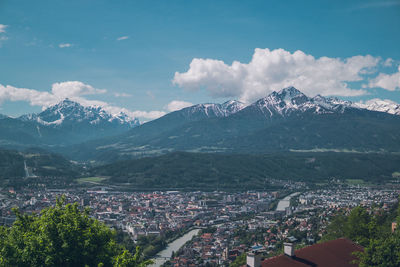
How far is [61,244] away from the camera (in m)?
14.4

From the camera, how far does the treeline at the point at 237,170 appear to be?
15025 centimetres

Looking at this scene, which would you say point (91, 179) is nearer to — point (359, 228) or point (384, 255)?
point (359, 228)

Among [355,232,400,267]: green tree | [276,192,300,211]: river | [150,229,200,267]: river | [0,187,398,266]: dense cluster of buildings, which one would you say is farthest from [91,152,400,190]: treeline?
[355,232,400,267]: green tree

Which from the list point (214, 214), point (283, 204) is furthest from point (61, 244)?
point (283, 204)

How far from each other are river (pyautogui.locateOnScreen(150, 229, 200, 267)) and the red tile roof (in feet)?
103

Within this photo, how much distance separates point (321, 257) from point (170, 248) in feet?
145

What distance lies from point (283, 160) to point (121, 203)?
10536 cm

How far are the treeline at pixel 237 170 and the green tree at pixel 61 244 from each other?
124 meters

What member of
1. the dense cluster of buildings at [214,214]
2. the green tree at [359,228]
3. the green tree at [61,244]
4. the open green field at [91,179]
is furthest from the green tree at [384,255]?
the open green field at [91,179]

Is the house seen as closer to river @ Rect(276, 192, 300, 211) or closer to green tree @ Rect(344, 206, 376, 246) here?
green tree @ Rect(344, 206, 376, 246)

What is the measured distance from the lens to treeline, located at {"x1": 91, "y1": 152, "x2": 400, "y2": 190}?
15025cm

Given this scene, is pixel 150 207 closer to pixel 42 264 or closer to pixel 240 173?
pixel 240 173

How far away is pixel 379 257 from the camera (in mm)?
15719

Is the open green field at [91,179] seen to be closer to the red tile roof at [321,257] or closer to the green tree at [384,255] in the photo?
the red tile roof at [321,257]
